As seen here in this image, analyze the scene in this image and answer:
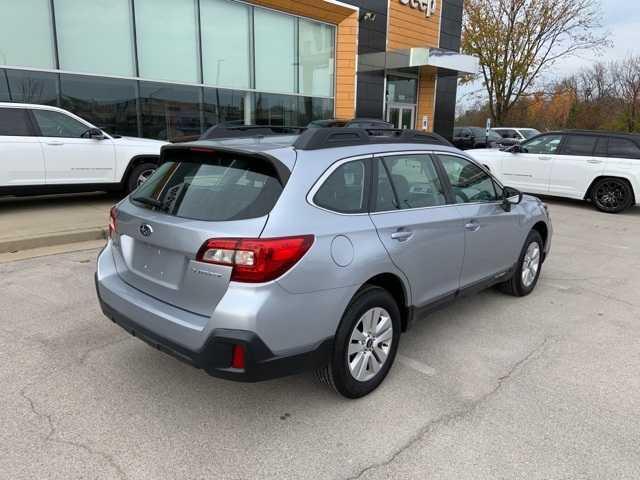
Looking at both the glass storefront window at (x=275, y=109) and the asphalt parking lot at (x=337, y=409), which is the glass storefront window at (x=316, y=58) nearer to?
the glass storefront window at (x=275, y=109)

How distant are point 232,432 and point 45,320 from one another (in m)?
2.34

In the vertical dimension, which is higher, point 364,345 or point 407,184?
point 407,184

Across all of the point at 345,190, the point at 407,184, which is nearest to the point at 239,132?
the point at 345,190

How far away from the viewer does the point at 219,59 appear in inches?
539

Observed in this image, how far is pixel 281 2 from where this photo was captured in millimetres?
14430

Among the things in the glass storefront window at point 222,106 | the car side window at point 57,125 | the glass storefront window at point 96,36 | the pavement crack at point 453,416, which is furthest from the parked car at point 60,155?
the pavement crack at point 453,416

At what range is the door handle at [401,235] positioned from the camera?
125 inches

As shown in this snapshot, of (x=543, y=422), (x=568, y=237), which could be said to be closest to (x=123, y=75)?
(x=568, y=237)

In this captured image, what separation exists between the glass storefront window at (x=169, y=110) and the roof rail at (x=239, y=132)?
901 centimetres

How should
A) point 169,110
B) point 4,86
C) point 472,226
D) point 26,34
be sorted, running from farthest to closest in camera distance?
1. point 169,110
2. point 26,34
3. point 4,86
4. point 472,226

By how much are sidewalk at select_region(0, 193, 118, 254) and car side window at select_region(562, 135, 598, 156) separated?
9.71 m

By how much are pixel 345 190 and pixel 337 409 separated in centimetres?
134

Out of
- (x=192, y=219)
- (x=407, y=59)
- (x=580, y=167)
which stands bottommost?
(x=580, y=167)

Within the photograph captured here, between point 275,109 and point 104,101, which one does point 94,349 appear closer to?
point 104,101
